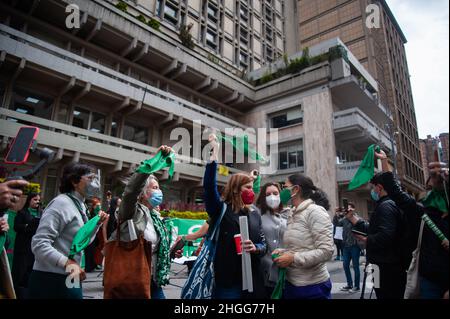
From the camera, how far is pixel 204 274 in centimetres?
234

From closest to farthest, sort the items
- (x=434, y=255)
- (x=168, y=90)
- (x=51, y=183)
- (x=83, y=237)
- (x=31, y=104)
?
1. (x=434, y=255)
2. (x=83, y=237)
3. (x=51, y=183)
4. (x=31, y=104)
5. (x=168, y=90)

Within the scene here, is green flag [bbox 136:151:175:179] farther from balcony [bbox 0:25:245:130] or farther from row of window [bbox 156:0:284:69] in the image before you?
row of window [bbox 156:0:284:69]

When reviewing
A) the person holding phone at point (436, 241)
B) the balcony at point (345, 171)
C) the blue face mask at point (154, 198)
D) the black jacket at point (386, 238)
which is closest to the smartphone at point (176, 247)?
the blue face mask at point (154, 198)

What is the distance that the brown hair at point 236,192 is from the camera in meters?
2.57

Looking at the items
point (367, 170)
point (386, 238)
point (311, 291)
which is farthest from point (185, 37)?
point (311, 291)

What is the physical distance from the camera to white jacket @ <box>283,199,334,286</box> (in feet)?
7.06

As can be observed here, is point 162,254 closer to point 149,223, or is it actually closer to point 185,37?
point 149,223

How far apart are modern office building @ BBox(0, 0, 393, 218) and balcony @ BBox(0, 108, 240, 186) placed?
5 cm

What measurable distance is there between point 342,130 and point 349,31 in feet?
38.9

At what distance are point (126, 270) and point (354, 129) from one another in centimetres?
1957

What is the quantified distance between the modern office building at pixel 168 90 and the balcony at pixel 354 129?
0.09m

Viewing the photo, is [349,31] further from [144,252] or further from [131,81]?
[144,252]

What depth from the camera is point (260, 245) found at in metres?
2.52

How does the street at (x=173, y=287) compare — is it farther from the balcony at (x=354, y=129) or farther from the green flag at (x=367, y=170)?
the balcony at (x=354, y=129)
